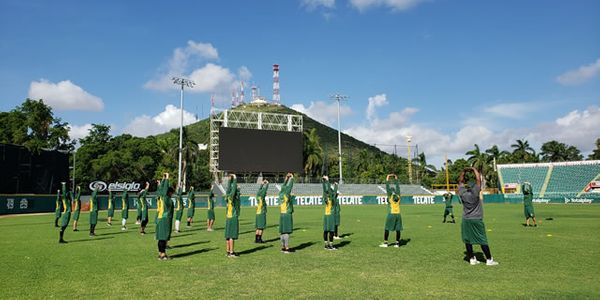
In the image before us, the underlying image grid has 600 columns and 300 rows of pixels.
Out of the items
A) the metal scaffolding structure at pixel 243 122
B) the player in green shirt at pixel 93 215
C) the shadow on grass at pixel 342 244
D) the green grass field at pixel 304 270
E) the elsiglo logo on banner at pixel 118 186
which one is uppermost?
the metal scaffolding structure at pixel 243 122

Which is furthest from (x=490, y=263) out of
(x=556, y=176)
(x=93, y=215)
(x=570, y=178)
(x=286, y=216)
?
(x=556, y=176)

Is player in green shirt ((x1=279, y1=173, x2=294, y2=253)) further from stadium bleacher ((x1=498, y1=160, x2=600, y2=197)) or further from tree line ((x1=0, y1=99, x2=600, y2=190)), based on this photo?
stadium bleacher ((x1=498, y1=160, x2=600, y2=197))

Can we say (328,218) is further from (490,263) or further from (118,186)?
(118,186)

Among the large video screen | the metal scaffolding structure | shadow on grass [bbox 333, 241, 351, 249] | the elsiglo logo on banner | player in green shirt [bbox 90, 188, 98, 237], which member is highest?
the metal scaffolding structure

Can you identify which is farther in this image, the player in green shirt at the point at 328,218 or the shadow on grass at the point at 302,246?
the shadow on grass at the point at 302,246

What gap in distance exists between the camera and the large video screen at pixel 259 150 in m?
59.0

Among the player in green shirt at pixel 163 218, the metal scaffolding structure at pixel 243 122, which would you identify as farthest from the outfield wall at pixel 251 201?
the player in green shirt at pixel 163 218

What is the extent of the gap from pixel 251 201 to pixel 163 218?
145 feet

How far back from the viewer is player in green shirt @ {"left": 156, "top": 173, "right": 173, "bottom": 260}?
467 inches

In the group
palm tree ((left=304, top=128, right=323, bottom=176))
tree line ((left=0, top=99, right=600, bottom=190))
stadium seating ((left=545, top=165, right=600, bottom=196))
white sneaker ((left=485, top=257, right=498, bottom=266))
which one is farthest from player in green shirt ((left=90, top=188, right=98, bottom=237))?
stadium seating ((left=545, top=165, right=600, bottom=196))

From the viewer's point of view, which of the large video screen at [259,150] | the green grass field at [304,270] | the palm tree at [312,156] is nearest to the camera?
the green grass field at [304,270]

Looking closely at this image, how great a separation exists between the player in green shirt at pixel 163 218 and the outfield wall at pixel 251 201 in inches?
1076

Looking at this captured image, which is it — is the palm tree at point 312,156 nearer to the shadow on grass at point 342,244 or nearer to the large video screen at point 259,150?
the large video screen at point 259,150

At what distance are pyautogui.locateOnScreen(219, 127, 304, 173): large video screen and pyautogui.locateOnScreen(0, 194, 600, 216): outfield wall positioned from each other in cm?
518
